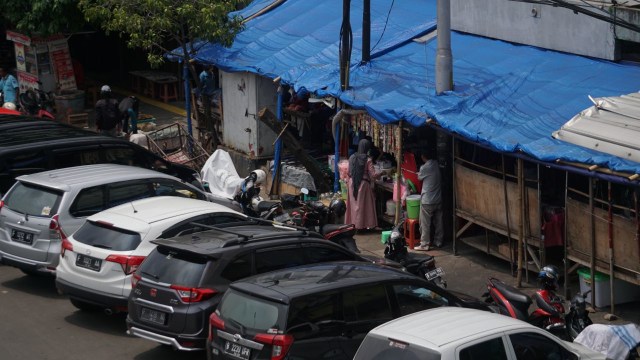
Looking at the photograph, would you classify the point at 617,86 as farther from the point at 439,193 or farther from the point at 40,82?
the point at 40,82

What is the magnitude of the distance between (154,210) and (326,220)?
11.2 feet

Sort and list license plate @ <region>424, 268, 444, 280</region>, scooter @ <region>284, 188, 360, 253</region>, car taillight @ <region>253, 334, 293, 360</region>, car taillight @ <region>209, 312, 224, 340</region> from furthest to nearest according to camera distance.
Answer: scooter @ <region>284, 188, 360, 253</region> → license plate @ <region>424, 268, 444, 280</region> → car taillight @ <region>209, 312, 224, 340</region> → car taillight @ <region>253, 334, 293, 360</region>

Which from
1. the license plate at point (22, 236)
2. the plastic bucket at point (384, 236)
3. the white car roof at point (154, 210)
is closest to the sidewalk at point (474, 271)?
the plastic bucket at point (384, 236)

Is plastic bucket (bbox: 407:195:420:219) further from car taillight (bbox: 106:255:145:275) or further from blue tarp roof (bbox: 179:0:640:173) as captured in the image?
car taillight (bbox: 106:255:145:275)

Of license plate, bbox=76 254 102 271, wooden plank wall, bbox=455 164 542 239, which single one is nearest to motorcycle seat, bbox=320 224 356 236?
Result: wooden plank wall, bbox=455 164 542 239

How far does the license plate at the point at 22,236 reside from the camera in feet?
43.4

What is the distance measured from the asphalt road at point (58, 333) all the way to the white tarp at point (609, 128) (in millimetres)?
5339

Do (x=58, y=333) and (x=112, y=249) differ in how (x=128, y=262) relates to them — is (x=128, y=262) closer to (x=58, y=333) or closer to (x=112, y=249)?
(x=112, y=249)

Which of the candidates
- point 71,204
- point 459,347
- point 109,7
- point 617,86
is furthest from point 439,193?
point 109,7

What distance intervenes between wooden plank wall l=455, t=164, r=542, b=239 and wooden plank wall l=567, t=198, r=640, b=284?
0.57 meters

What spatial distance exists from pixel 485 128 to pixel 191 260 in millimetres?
4925

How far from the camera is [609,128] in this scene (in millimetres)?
11859

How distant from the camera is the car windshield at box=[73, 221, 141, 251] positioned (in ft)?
38.5

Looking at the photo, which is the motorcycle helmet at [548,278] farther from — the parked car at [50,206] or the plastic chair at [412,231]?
the parked car at [50,206]
